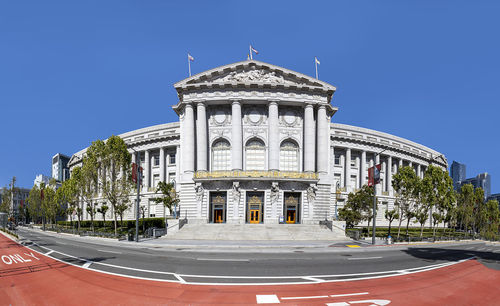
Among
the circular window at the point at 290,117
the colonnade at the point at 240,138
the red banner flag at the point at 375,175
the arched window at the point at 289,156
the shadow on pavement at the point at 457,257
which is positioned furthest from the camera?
the circular window at the point at 290,117

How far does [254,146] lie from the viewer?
50719 millimetres

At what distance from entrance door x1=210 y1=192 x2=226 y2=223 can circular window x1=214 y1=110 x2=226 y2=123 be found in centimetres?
1307

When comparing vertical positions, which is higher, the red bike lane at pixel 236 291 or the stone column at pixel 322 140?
the stone column at pixel 322 140

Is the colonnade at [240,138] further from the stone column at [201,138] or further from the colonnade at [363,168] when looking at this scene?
the colonnade at [363,168]

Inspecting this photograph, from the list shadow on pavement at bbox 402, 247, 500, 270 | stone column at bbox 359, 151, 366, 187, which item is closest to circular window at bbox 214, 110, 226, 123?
shadow on pavement at bbox 402, 247, 500, 270

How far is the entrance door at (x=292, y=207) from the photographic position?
4812 centimetres

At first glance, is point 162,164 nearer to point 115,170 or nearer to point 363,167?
point 115,170

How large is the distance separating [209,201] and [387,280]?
3761cm

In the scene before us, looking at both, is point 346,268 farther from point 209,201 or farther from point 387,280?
point 209,201

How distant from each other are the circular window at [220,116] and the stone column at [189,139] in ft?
14.0

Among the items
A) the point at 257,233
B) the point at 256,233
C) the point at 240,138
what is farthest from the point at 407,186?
the point at 240,138

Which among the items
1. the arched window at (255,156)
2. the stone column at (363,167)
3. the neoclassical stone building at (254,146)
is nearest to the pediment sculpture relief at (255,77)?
the neoclassical stone building at (254,146)

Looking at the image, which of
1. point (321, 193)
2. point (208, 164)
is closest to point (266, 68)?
point (208, 164)

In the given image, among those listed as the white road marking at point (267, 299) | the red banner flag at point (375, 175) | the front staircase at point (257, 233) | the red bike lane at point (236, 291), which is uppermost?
the red banner flag at point (375, 175)
